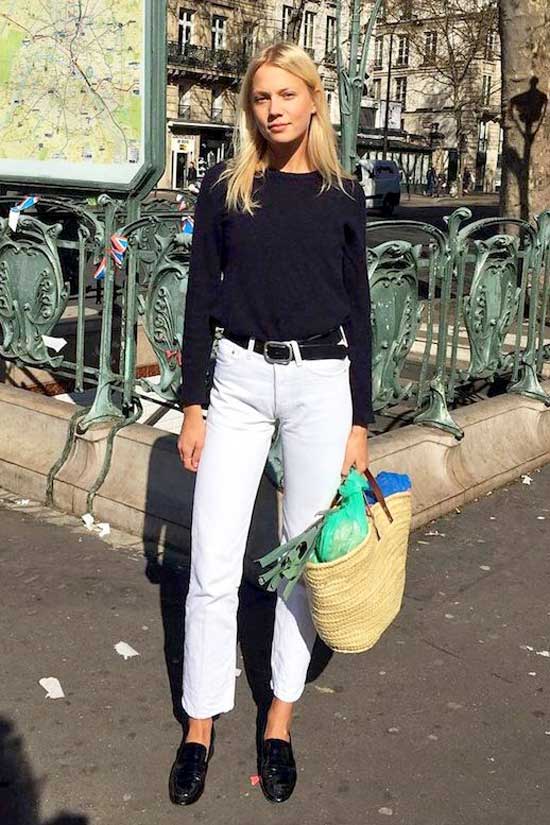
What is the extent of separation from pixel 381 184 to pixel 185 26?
24.1 m

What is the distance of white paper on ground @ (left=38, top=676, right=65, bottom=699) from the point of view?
355 centimetres

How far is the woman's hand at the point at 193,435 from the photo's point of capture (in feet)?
9.78

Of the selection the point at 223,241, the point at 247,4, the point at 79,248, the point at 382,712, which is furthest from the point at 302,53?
the point at 247,4

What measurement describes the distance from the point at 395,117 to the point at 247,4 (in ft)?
40.0

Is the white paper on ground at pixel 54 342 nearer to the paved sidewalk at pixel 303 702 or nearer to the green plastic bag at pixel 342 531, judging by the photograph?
the paved sidewalk at pixel 303 702

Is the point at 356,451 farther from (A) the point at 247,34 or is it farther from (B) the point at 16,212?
(A) the point at 247,34

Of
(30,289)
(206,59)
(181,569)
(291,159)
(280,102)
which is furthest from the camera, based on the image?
(206,59)

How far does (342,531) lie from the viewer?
2.86 metres

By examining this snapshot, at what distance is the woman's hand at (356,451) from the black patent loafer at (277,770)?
2.84 ft

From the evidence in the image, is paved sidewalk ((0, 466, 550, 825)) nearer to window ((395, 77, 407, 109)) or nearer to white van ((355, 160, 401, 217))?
white van ((355, 160, 401, 217))

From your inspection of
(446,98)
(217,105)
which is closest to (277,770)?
(217,105)

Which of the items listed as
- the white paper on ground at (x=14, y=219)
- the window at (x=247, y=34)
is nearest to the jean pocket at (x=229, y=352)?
the white paper on ground at (x=14, y=219)

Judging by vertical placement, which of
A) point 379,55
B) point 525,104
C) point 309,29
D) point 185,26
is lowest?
point 525,104

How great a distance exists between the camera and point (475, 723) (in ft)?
11.5
